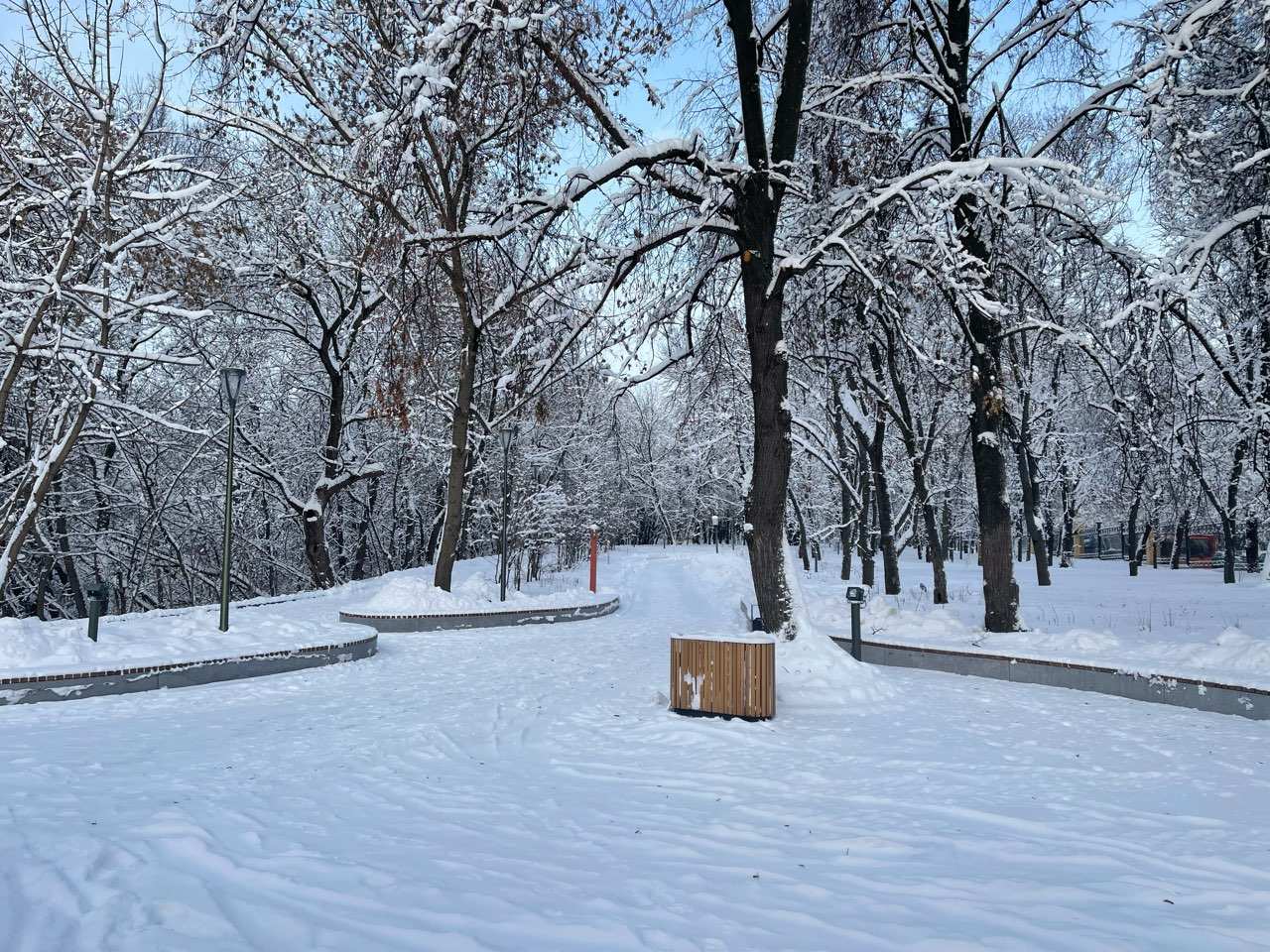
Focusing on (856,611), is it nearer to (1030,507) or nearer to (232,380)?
(232,380)

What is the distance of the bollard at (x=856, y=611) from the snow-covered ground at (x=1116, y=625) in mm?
1047

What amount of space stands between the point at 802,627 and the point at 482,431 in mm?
15700

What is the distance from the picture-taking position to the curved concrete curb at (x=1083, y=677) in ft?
24.4

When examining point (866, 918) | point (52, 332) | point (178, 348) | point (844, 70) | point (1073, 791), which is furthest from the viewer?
point (178, 348)

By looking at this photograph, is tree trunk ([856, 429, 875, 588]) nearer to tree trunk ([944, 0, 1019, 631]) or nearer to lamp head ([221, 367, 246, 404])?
tree trunk ([944, 0, 1019, 631])

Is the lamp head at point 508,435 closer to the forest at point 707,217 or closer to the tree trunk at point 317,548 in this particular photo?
the forest at point 707,217

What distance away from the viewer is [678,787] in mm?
5371

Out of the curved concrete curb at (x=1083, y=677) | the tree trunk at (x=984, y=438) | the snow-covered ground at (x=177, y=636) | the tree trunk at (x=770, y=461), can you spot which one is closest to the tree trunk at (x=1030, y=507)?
the tree trunk at (x=984, y=438)

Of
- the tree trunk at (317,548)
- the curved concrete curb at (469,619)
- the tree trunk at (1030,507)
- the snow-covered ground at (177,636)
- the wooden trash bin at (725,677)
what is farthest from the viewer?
the tree trunk at (1030,507)

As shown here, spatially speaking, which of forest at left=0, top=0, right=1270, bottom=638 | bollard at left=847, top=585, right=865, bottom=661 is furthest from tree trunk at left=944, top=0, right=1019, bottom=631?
bollard at left=847, top=585, right=865, bottom=661

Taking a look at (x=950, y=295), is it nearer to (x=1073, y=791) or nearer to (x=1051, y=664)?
(x=1051, y=664)

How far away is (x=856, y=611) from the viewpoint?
383 inches

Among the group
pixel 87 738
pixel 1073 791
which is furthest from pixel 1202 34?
pixel 87 738

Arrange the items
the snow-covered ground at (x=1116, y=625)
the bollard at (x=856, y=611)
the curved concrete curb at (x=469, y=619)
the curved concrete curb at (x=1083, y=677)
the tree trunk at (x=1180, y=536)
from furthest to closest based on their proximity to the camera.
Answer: the tree trunk at (x=1180, y=536) → the curved concrete curb at (x=469, y=619) → the bollard at (x=856, y=611) → the snow-covered ground at (x=1116, y=625) → the curved concrete curb at (x=1083, y=677)
